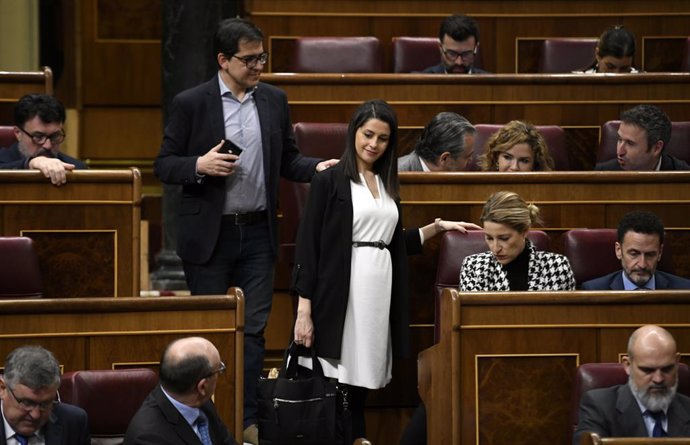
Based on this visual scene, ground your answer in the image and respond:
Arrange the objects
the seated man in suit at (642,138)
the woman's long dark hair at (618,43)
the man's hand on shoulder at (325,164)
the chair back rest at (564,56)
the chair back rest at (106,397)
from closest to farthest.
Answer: the chair back rest at (106,397)
the man's hand on shoulder at (325,164)
the seated man in suit at (642,138)
the woman's long dark hair at (618,43)
the chair back rest at (564,56)

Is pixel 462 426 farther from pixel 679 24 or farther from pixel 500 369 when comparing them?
pixel 679 24

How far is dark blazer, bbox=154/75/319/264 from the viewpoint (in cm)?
184

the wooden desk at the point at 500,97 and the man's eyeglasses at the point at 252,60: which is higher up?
the man's eyeglasses at the point at 252,60

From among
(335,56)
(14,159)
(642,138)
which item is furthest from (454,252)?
(335,56)

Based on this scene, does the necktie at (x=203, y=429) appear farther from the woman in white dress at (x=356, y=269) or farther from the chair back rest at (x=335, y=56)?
the chair back rest at (x=335, y=56)

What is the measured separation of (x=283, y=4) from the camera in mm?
2754

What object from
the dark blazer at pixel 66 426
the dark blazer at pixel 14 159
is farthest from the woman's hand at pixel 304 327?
the dark blazer at pixel 14 159

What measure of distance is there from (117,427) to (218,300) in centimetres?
21

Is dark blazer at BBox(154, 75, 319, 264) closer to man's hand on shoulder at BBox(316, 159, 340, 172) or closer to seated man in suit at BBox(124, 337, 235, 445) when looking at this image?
man's hand on shoulder at BBox(316, 159, 340, 172)

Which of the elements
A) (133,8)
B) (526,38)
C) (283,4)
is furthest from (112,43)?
(526,38)

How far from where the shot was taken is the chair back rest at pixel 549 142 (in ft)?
7.25

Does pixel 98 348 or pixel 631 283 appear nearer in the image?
pixel 98 348

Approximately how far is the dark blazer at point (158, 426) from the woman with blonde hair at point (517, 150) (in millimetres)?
784

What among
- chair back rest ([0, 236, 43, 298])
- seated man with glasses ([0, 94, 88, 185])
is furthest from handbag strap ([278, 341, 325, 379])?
seated man with glasses ([0, 94, 88, 185])
